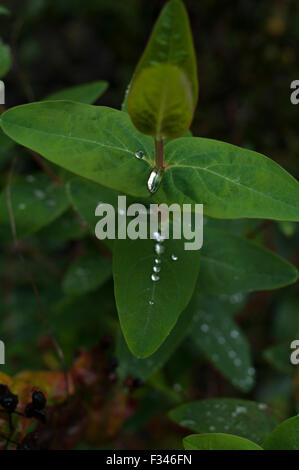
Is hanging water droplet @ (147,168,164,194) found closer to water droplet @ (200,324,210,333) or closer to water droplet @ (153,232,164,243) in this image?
water droplet @ (153,232,164,243)

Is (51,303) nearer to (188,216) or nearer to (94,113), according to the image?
(188,216)

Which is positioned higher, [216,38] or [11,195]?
[216,38]

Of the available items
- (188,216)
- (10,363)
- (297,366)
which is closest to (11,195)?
(188,216)

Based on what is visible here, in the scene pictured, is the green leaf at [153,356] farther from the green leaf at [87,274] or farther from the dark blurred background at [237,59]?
the dark blurred background at [237,59]

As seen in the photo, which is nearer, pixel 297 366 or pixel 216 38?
pixel 297 366

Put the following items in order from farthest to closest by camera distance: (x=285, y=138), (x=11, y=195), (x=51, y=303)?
1. (x=285, y=138)
2. (x=51, y=303)
3. (x=11, y=195)
